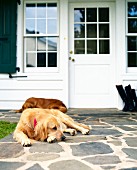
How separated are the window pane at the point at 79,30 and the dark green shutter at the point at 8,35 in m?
1.34

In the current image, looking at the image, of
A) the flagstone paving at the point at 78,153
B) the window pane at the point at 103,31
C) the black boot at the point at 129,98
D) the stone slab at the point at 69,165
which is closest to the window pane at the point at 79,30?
the window pane at the point at 103,31

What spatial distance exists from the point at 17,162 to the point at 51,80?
3.90 m

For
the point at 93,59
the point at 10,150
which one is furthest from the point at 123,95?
the point at 10,150

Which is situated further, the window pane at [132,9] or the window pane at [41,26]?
the window pane at [41,26]

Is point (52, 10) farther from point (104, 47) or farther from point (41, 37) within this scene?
point (104, 47)

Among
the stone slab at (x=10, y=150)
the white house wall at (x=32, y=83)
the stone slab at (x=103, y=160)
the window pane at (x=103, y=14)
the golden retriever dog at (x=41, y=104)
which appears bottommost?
the stone slab at (x=10, y=150)

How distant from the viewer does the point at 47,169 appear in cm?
178

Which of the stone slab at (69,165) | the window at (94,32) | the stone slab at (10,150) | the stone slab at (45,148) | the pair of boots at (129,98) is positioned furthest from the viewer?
the window at (94,32)

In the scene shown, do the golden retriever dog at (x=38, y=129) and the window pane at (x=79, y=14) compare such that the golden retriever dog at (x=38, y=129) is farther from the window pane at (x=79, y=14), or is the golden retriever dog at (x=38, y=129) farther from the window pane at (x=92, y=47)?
the window pane at (x=79, y=14)

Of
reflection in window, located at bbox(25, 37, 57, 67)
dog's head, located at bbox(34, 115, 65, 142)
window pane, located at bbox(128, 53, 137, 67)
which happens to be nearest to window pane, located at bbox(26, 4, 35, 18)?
reflection in window, located at bbox(25, 37, 57, 67)

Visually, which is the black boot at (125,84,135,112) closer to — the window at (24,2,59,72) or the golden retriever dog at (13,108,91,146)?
the window at (24,2,59,72)

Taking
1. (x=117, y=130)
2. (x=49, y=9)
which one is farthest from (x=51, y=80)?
(x=117, y=130)

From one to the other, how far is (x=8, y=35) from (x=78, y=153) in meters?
4.16

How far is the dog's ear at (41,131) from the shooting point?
239 centimetres
